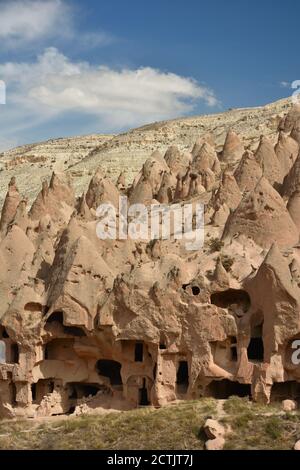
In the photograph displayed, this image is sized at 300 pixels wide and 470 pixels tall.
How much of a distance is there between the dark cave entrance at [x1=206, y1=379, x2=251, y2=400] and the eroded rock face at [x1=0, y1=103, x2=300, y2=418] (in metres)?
0.03

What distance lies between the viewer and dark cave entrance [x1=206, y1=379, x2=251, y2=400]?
78.3 feet

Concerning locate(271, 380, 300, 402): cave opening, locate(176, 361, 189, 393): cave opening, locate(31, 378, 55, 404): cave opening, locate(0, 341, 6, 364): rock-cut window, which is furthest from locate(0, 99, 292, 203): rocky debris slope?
locate(271, 380, 300, 402): cave opening

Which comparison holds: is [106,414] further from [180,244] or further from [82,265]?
[180,244]

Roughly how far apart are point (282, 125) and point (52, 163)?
36.8 metres

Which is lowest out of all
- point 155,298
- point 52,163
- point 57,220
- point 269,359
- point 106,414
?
point 106,414

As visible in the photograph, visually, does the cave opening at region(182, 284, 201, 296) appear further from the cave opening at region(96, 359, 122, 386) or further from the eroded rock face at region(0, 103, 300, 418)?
the cave opening at region(96, 359, 122, 386)

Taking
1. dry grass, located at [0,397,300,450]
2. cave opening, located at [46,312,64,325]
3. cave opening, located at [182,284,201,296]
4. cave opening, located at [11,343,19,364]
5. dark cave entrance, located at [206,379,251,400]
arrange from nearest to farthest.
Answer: dry grass, located at [0,397,300,450] → dark cave entrance, located at [206,379,251,400] → cave opening, located at [182,284,201,296] → cave opening, located at [46,312,64,325] → cave opening, located at [11,343,19,364]

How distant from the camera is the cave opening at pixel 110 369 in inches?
1033

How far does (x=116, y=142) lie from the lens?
76812 millimetres

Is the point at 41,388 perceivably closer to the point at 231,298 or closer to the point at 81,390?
the point at 81,390

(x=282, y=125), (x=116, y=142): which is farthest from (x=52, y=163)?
(x=282, y=125)

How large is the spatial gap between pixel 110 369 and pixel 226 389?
442 centimetres

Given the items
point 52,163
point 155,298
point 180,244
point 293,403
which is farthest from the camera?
point 52,163

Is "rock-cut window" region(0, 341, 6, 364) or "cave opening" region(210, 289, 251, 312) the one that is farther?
"rock-cut window" region(0, 341, 6, 364)
